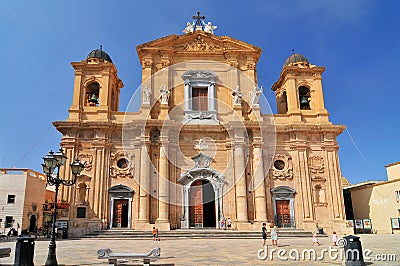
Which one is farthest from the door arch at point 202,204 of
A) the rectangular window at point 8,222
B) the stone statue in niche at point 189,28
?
the rectangular window at point 8,222

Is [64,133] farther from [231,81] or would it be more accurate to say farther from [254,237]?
[254,237]

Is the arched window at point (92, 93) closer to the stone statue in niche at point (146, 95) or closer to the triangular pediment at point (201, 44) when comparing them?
the stone statue in niche at point (146, 95)

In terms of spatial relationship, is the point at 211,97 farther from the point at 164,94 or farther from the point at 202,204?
the point at 202,204

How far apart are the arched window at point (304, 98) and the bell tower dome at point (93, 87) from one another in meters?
15.7

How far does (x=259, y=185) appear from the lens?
24891 mm

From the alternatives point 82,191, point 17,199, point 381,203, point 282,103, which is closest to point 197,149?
point 82,191

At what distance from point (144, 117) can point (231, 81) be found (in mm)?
7739

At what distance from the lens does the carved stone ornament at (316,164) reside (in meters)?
26.4

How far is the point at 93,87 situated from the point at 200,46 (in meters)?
9.54

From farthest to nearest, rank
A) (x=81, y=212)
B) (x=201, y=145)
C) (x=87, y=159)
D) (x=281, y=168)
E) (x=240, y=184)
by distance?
(x=281, y=168), (x=201, y=145), (x=87, y=159), (x=240, y=184), (x=81, y=212)

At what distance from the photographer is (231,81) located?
28344 mm

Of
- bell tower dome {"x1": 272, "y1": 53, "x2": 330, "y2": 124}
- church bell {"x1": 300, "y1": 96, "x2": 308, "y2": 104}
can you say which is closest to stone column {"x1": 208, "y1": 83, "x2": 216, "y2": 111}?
bell tower dome {"x1": 272, "y1": 53, "x2": 330, "y2": 124}

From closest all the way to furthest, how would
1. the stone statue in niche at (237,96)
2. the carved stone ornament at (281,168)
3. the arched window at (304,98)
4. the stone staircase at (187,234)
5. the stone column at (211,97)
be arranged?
the stone staircase at (187,234), the carved stone ornament at (281,168), the stone statue in niche at (237,96), the stone column at (211,97), the arched window at (304,98)

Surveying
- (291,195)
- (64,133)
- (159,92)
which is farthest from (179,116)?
(291,195)
